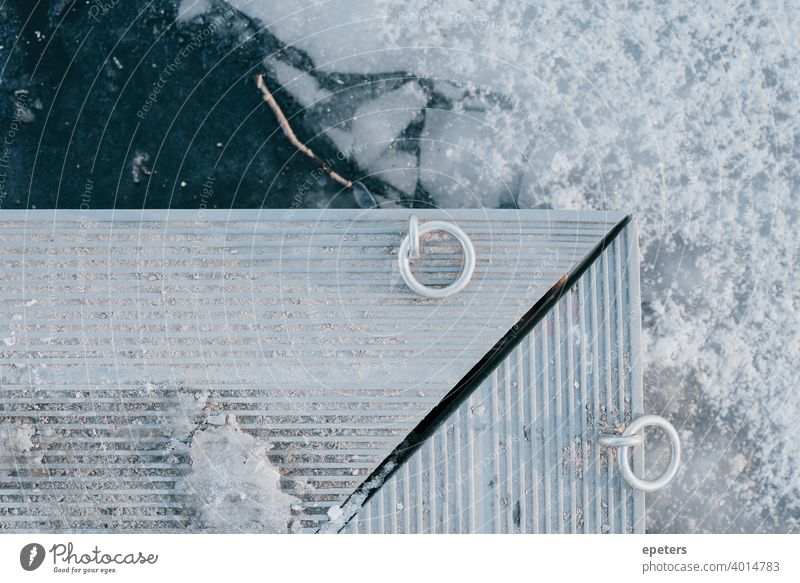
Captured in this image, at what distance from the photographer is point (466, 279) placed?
2.56 metres

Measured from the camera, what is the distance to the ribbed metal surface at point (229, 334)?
2631 millimetres

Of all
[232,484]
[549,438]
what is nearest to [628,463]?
[549,438]

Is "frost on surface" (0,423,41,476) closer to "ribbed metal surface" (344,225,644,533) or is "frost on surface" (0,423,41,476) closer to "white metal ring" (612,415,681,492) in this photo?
"ribbed metal surface" (344,225,644,533)

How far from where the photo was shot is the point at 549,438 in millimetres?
2695

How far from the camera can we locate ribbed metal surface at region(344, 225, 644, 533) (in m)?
2.65

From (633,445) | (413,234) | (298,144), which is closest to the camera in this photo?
(413,234)

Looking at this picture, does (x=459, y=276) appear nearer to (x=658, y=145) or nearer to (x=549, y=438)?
(x=549, y=438)

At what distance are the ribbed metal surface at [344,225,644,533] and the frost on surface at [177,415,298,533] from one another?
1.23 ft

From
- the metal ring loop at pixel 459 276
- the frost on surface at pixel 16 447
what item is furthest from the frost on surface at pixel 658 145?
the frost on surface at pixel 16 447

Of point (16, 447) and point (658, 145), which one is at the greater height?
point (658, 145)

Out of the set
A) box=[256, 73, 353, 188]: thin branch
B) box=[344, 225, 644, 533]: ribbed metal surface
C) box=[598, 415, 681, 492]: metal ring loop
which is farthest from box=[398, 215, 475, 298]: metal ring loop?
box=[598, 415, 681, 492]: metal ring loop

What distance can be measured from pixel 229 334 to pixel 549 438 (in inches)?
60.4
